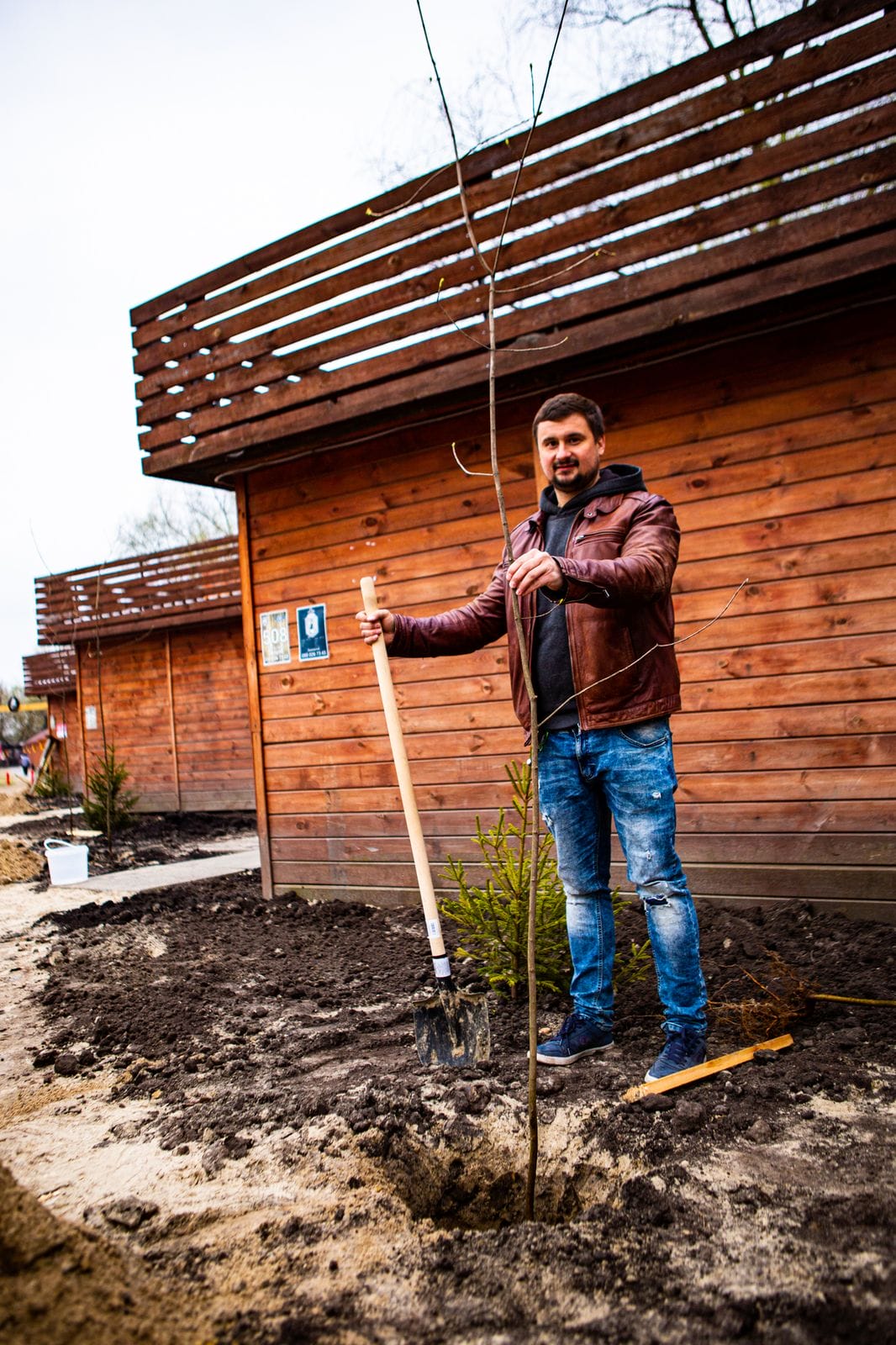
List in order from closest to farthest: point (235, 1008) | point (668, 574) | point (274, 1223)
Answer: point (274, 1223), point (668, 574), point (235, 1008)

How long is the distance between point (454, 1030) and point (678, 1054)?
763 mm

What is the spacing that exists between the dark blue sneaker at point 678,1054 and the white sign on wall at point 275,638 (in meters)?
4.72

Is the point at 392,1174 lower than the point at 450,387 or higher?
lower

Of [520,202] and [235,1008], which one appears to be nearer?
[235,1008]

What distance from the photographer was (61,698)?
2389 cm

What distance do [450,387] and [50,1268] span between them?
16.5 feet

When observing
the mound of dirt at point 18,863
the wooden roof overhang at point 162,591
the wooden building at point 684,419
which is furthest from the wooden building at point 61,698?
the wooden building at point 684,419

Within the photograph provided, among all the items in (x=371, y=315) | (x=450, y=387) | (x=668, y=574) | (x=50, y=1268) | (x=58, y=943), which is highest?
(x=371, y=315)

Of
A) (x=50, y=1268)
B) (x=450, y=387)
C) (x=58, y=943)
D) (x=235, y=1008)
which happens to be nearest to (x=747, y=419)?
(x=450, y=387)

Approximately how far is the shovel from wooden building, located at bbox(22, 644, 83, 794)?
2005cm

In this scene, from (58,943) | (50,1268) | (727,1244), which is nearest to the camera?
(50,1268)

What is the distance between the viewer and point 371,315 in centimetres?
617

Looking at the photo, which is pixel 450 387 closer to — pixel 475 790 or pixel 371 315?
pixel 371 315

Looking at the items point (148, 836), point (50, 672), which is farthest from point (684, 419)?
point (50, 672)
